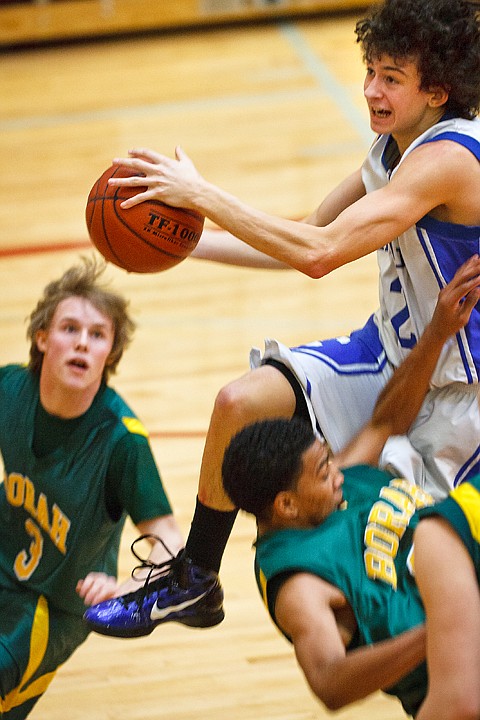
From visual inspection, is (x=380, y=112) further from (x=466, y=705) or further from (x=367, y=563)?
(x=466, y=705)

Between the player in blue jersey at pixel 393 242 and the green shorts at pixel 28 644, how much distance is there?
1.68 ft

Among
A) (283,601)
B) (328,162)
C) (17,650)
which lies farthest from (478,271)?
(328,162)

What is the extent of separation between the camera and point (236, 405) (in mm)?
3348

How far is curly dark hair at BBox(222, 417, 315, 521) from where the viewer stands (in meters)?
2.86

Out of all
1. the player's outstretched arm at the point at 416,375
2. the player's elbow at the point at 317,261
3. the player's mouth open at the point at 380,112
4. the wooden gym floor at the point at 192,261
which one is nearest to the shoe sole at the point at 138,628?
the wooden gym floor at the point at 192,261

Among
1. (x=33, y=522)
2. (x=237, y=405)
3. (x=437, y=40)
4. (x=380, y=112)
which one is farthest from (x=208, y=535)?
(x=437, y=40)

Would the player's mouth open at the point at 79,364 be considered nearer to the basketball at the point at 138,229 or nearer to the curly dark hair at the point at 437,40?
the basketball at the point at 138,229

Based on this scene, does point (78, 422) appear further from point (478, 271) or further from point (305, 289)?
point (305, 289)

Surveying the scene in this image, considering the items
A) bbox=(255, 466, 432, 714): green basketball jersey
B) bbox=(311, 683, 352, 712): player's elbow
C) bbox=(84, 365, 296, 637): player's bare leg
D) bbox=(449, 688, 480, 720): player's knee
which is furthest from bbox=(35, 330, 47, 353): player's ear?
bbox=(449, 688, 480, 720): player's knee

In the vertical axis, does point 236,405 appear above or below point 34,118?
above

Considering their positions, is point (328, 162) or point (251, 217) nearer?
point (251, 217)

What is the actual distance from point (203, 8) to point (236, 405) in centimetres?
944

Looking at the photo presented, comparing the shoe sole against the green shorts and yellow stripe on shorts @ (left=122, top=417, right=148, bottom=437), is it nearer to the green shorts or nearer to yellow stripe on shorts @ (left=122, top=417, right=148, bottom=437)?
the green shorts

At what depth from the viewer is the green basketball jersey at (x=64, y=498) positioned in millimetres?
3855
